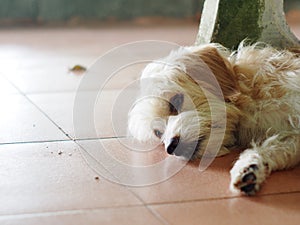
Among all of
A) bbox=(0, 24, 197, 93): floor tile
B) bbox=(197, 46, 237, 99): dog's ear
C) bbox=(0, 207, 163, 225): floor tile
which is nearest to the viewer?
bbox=(0, 207, 163, 225): floor tile

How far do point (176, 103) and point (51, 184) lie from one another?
0.53 meters

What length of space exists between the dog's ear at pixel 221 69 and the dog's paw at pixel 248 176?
318mm

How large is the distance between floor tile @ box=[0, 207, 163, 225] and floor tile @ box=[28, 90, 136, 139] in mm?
784

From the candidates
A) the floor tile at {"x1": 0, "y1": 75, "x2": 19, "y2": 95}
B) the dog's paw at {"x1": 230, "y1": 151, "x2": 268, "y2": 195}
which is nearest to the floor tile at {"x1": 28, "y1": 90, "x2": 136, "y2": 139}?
the floor tile at {"x1": 0, "y1": 75, "x2": 19, "y2": 95}

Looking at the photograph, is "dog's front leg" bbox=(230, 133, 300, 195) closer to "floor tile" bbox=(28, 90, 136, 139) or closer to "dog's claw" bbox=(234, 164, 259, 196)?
"dog's claw" bbox=(234, 164, 259, 196)

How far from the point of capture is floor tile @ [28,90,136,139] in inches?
98.9

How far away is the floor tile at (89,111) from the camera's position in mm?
2512

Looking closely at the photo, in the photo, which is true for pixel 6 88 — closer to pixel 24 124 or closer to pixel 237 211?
pixel 24 124

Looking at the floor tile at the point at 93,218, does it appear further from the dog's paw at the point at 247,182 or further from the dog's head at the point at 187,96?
the dog's head at the point at 187,96

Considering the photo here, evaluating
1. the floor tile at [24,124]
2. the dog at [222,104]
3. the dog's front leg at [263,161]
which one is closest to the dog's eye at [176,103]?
the dog at [222,104]

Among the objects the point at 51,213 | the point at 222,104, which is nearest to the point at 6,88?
the point at 222,104

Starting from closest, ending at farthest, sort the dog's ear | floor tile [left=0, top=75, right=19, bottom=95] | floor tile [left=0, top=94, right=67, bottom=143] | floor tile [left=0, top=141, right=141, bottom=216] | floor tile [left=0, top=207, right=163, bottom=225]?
floor tile [left=0, top=207, right=163, bottom=225]
floor tile [left=0, top=141, right=141, bottom=216]
the dog's ear
floor tile [left=0, top=94, right=67, bottom=143]
floor tile [left=0, top=75, right=19, bottom=95]

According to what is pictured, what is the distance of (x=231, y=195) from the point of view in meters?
1.78

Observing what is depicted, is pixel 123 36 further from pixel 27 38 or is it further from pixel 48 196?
pixel 48 196
